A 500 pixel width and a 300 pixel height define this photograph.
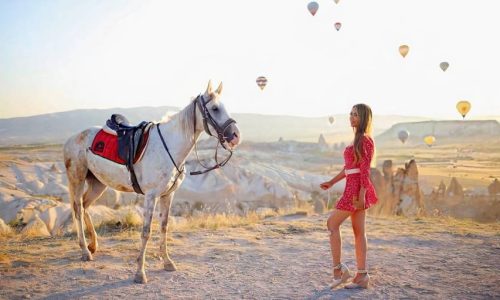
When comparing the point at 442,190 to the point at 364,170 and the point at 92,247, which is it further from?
the point at 92,247

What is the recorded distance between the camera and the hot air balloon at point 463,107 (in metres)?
41.4

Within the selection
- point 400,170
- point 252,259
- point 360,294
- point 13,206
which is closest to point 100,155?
point 252,259

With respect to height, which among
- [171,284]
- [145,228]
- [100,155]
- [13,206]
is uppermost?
[100,155]

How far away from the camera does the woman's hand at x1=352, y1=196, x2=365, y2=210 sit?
510 cm

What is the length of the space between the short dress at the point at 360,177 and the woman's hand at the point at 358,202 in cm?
4

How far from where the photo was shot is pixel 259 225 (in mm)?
10008

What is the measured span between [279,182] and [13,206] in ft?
106

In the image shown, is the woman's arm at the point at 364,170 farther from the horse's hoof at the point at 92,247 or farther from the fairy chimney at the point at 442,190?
the fairy chimney at the point at 442,190

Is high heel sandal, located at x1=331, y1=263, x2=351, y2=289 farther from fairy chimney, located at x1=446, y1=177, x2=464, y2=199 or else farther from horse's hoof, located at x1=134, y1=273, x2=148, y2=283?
fairy chimney, located at x1=446, y1=177, x2=464, y2=199

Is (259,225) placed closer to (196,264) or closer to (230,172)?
(196,264)

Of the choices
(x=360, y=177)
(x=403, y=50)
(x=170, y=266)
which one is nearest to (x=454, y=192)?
(x=403, y=50)


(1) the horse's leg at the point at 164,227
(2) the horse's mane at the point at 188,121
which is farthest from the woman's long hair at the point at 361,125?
(1) the horse's leg at the point at 164,227

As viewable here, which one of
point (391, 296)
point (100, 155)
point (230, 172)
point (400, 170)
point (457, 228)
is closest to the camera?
point (391, 296)

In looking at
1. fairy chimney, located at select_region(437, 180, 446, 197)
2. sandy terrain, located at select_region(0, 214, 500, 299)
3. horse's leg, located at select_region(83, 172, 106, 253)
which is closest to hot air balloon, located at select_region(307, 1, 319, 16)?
fairy chimney, located at select_region(437, 180, 446, 197)
